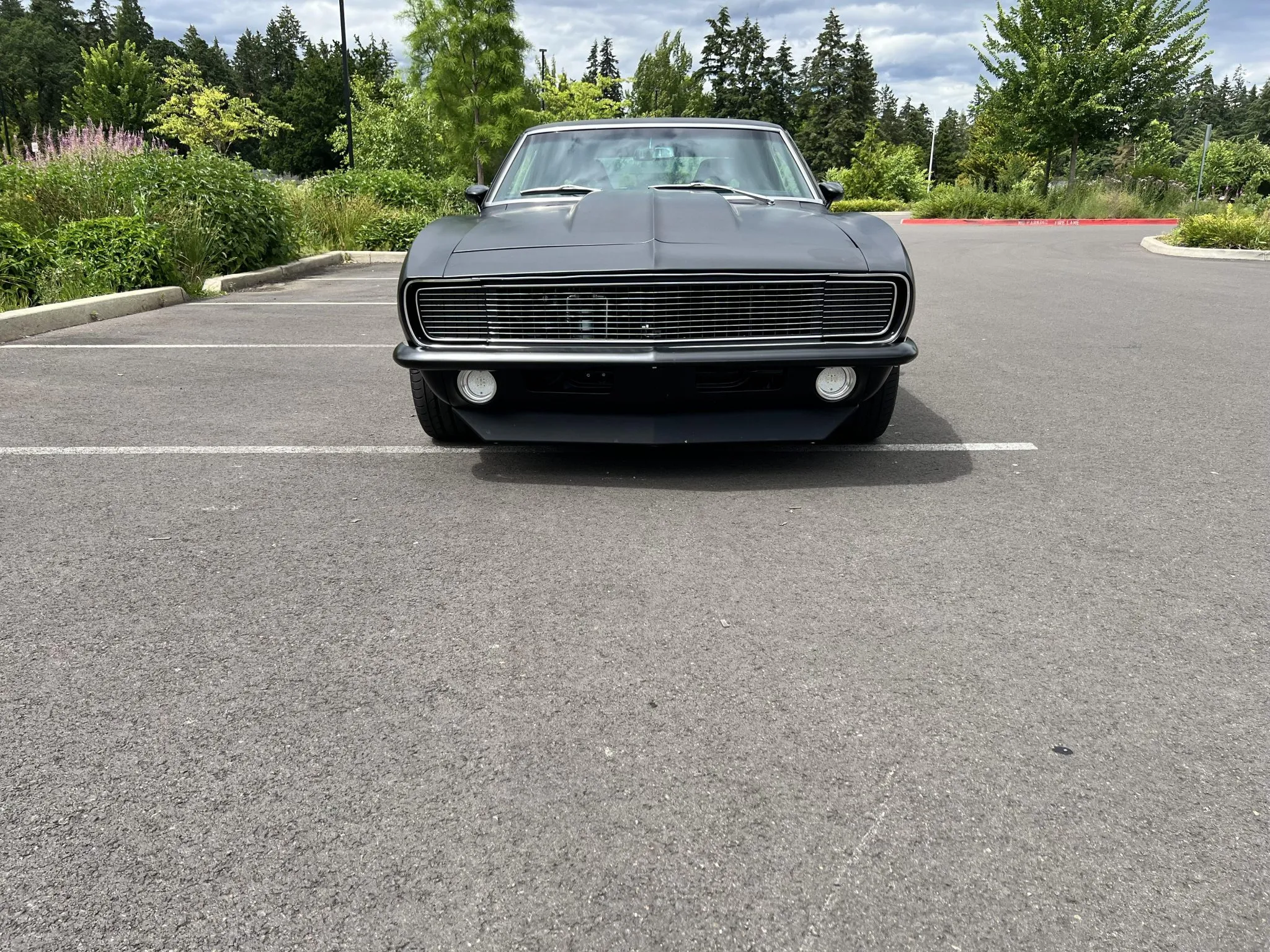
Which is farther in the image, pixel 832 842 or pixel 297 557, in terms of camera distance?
pixel 297 557

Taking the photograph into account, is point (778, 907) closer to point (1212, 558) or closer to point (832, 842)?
point (832, 842)

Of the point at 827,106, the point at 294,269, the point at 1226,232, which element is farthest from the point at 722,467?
the point at 827,106

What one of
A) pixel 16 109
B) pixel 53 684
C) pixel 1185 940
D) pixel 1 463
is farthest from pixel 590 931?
pixel 16 109

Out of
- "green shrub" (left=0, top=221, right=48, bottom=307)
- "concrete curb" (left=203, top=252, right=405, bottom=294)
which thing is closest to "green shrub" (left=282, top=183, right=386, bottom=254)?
"concrete curb" (left=203, top=252, right=405, bottom=294)

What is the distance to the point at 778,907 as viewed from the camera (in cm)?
168

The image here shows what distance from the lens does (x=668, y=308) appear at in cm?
371

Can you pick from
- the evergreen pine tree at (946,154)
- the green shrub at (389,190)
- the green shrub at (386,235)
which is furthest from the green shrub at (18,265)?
the evergreen pine tree at (946,154)

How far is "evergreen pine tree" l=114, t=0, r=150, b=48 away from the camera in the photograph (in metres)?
93.4

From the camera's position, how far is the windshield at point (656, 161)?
5.03 metres

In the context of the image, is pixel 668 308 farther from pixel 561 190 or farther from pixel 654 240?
pixel 561 190

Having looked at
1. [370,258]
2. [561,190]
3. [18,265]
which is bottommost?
[370,258]

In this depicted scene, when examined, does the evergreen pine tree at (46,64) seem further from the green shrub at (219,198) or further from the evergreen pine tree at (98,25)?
the green shrub at (219,198)

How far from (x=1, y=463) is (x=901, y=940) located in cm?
422

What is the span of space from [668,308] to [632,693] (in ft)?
5.80
